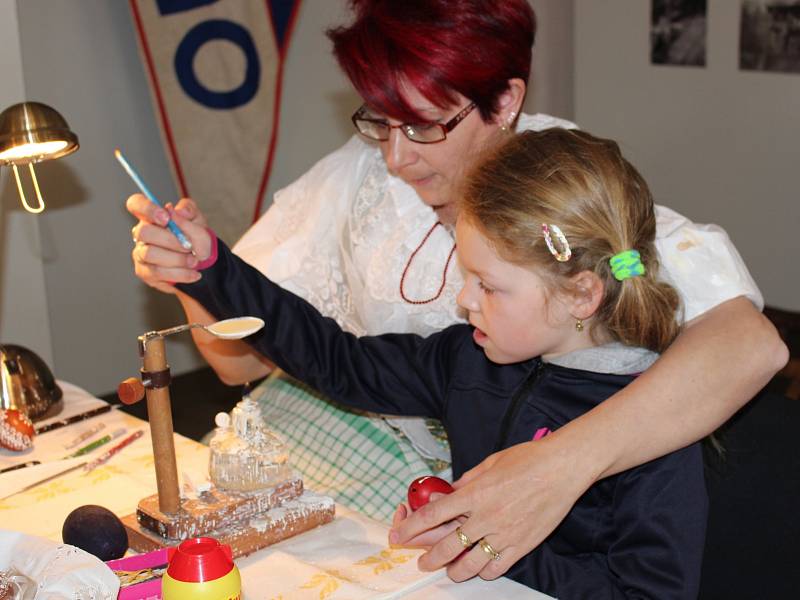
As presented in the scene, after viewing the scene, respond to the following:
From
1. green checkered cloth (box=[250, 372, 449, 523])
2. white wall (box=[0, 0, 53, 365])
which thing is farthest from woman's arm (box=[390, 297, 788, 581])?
white wall (box=[0, 0, 53, 365])

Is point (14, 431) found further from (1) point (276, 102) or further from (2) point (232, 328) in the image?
(1) point (276, 102)

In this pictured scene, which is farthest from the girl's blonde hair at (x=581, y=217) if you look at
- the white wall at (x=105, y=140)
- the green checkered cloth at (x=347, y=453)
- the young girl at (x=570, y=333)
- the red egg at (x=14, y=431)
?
the white wall at (x=105, y=140)

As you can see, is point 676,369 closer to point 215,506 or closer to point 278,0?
point 215,506

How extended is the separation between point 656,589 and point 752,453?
0.30 m

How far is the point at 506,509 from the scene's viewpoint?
125cm

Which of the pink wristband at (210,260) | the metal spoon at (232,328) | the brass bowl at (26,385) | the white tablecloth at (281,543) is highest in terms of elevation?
the pink wristband at (210,260)

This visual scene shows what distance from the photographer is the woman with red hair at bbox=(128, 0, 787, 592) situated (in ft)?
4.18

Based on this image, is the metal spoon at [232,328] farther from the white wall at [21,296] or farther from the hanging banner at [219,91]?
the hanging banner at [219,91]

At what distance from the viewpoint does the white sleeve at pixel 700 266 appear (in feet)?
5.05

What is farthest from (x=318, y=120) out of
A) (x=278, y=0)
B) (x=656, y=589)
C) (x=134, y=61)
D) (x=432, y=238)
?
(x=656, y=589)

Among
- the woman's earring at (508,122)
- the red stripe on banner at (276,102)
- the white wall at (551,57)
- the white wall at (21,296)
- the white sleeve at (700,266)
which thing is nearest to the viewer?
the white sleeve at (700,266)

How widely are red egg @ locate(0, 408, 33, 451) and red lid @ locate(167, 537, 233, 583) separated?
0.64 meters

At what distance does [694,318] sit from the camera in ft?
4.99

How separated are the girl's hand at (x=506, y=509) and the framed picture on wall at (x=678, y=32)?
270 centimetres
